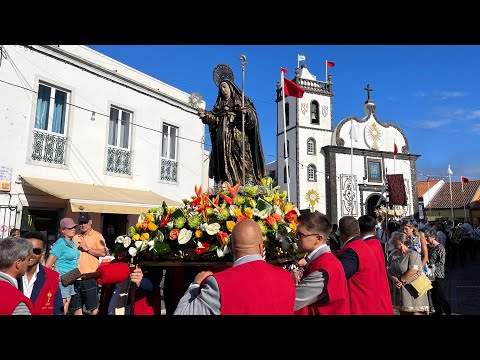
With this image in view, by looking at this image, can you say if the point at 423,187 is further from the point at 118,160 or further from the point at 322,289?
the point at 322,289

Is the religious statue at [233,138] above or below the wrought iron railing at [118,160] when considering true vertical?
below

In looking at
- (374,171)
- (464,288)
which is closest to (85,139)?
(464,288)

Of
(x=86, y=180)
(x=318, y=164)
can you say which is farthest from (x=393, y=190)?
(x=86, y=180)

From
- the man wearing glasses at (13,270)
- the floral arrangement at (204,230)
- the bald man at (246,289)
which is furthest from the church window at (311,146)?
the bald man at (246,289)

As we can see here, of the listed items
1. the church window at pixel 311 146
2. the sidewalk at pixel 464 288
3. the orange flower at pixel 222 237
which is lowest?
the sidewalk at pixel 464 288

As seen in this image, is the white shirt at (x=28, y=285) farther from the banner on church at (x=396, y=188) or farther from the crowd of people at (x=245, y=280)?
the banner on church at (x=396, y=188)

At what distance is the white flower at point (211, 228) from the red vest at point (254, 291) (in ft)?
3.23

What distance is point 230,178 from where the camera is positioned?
5055 mm

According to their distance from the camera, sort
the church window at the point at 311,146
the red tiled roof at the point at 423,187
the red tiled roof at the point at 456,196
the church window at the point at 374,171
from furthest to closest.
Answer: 1. the red tiled roof at the point at 423,187
2. the red tiled roof at the point at 456,196
3. the church window at the point at 374,171
4. the church window at the point at 311,146

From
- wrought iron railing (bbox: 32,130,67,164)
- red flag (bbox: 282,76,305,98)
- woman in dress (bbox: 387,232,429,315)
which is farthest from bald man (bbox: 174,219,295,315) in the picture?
red flag (bbox: 282,76,305,98)

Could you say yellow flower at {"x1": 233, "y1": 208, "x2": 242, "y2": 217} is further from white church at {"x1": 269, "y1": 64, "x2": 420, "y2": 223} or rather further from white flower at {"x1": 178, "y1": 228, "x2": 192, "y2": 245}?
white church at {"x1": 269, "y1": 64, "x2": 420, "y2": 223}

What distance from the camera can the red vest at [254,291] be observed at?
185 cm

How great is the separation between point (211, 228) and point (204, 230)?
0.08m
